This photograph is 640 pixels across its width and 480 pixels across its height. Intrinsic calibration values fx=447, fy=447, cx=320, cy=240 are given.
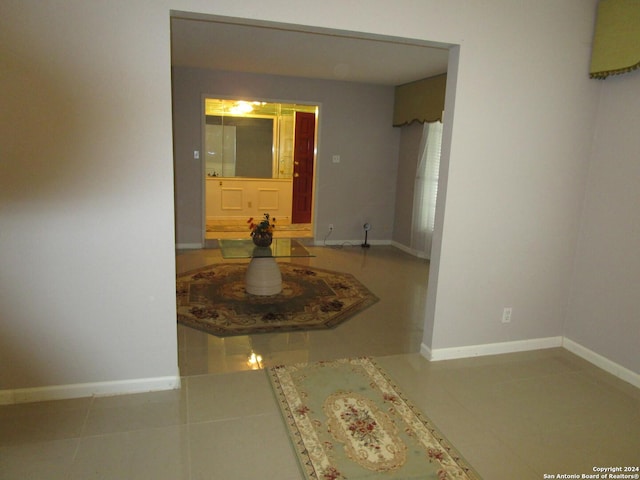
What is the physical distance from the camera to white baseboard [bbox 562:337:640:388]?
2846 mm

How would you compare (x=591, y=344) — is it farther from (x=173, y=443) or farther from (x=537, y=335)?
(x=173, y=443)

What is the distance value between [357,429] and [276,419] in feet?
1.40

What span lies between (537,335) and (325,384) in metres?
1.71

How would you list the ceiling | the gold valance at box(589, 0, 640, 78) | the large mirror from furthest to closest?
the large mirror → the ceiling → the gold valance at box(589, 0, 640, 78)

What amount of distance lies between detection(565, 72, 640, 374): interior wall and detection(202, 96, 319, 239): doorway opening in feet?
17.6

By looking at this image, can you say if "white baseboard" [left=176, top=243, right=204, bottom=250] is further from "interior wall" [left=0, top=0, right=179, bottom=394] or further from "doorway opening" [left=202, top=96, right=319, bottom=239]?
"interior wall" [left=0, top=0, right=179, bottom=394]

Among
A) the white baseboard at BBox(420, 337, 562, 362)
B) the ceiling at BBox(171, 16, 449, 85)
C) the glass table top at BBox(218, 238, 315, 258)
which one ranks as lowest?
the white baseboard at BBox(420, 337, 562, 362)

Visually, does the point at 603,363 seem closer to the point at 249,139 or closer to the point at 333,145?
the point at 333,145

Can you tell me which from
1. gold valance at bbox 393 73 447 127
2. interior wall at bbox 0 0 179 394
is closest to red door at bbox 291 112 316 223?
gold valance at bbox 393 73 447 127

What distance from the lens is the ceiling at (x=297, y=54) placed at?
4106 mm

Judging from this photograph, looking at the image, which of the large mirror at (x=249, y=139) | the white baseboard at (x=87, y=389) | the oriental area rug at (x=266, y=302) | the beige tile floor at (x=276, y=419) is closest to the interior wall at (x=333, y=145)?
the oriental area rug at (x=266, y=302)

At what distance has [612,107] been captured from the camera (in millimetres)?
2984

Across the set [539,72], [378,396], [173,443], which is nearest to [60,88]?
[173,443]

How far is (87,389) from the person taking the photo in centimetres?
248
